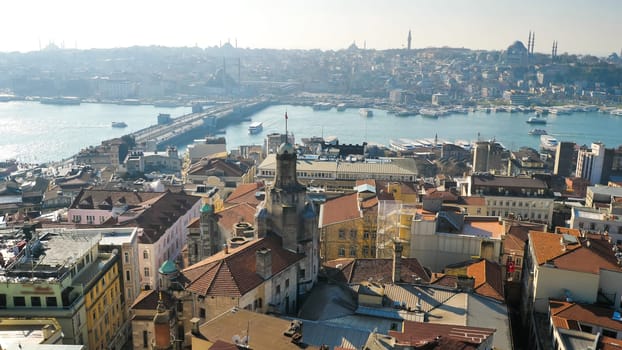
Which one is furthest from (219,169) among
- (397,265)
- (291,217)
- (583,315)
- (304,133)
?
(304,133)

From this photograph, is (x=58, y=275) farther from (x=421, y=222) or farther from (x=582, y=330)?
(x=582, y=330)

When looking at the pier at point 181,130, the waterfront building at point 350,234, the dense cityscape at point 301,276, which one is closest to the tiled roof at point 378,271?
the dense cityscape at point 301,276

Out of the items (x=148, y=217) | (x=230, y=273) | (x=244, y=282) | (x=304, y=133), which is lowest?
(x=304, y=133)

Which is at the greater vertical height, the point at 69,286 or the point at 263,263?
the point at 263,263

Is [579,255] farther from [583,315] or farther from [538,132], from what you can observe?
[538,132]

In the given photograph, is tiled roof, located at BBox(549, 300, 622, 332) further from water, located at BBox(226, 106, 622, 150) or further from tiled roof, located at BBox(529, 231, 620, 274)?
water, located at BBox(226, 106, 622, 150)

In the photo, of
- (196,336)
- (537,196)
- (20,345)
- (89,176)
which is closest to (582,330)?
(196,336)
